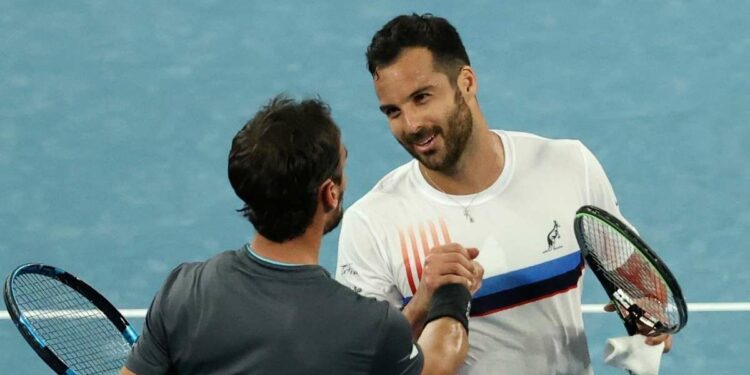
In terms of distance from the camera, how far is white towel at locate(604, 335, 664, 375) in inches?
213

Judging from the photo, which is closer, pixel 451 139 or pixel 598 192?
pixel 451 139

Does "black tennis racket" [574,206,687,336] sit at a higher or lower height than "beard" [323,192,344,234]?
lower

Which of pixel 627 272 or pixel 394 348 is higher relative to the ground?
pixel 394 348

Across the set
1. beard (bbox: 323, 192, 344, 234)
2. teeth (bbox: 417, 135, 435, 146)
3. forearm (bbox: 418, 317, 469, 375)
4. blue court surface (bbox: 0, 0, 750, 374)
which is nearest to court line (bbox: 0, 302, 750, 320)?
blue court surface (bbox: 0, 0, 750, 374)

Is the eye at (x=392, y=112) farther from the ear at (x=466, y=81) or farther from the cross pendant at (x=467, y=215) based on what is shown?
the cross pendant at (x=467, y=215)

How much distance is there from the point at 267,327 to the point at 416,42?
1642 millimetres

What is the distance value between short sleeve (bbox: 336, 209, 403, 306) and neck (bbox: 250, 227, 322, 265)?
1058 mm

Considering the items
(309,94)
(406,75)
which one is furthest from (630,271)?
(309,94)

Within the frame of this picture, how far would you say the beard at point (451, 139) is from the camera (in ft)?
18.5

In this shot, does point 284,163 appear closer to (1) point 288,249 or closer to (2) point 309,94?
(1) point 288,249

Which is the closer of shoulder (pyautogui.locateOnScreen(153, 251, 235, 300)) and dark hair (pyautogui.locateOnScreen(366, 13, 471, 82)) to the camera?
shoulder (pyautogui.locateOnScreen(153, 251, 235, 300))

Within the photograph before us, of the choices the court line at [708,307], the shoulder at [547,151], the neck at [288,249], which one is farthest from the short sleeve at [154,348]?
the court line at [708,307]

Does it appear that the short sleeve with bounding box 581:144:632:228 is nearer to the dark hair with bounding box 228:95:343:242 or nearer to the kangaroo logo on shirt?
the kangaroo logo on shirt

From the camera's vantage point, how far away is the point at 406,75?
564cm
